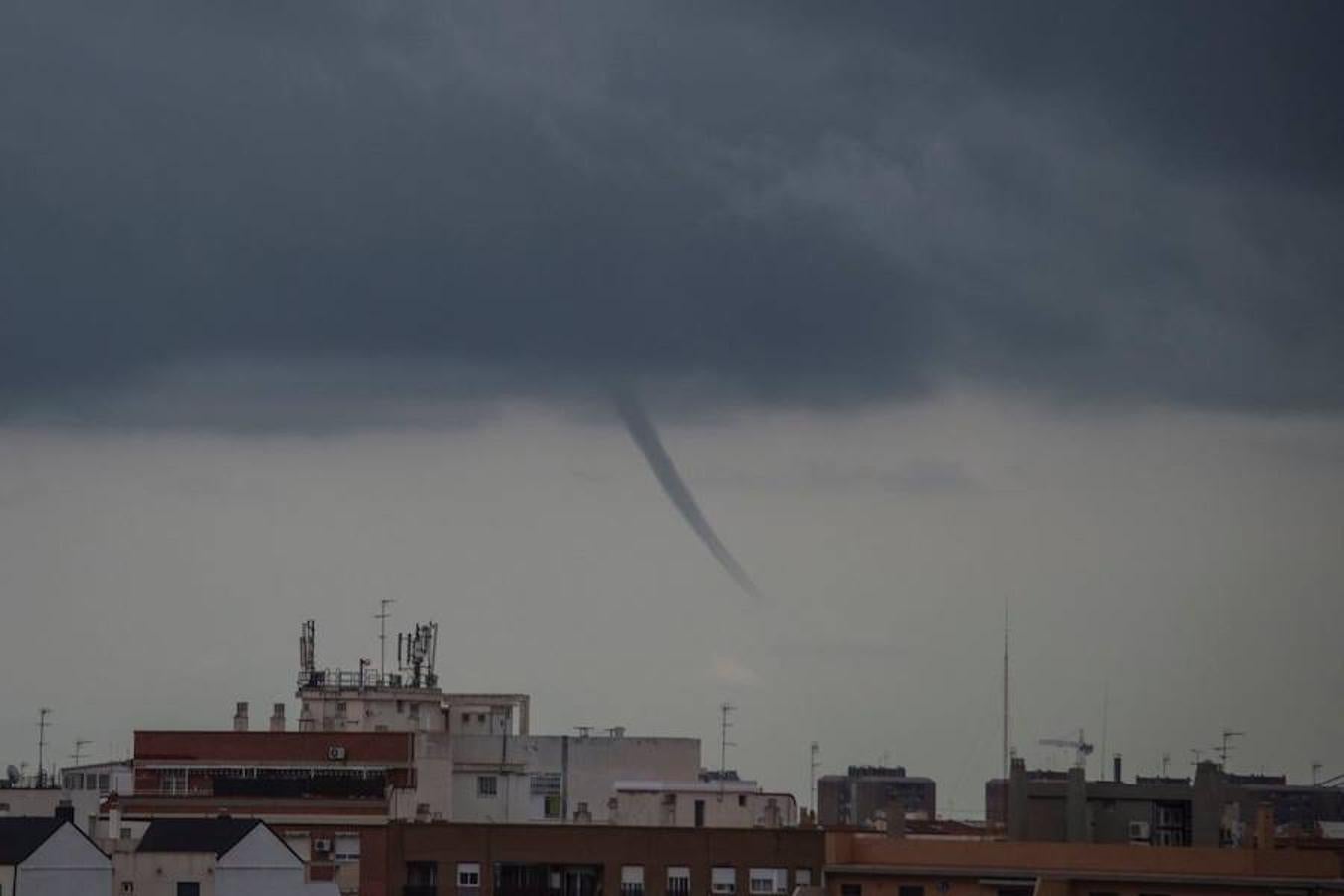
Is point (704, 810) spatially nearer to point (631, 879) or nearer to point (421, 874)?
point (631, 879)

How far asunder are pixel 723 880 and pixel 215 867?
19453 mm

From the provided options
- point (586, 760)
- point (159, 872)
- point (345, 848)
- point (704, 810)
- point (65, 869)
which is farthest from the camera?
point (586, 760)

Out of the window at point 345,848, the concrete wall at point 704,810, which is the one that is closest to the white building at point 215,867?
the window at point 345,848

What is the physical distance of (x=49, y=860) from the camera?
367ft

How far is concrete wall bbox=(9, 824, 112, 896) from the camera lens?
11094 centimetres

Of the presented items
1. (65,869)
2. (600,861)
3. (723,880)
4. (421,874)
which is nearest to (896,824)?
(723,880)

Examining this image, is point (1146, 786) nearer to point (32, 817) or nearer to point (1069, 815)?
point (1069, 815)

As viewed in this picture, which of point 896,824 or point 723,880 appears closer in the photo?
point 896,824

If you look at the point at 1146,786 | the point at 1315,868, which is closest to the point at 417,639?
the point at 1146,786

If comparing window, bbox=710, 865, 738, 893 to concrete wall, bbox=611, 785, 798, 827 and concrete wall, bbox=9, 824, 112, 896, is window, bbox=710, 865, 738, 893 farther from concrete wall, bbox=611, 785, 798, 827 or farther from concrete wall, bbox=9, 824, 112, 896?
concrete wall, bbox=9, 824, 112, 896

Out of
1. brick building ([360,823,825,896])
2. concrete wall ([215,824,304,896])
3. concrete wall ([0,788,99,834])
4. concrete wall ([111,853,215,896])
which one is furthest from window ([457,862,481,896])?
concrete wall ([0,788,99,834])

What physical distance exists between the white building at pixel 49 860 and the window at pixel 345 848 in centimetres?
1245

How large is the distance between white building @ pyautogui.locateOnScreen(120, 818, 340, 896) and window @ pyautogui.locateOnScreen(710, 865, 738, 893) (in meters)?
14.7

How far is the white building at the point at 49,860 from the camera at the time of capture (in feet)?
363
